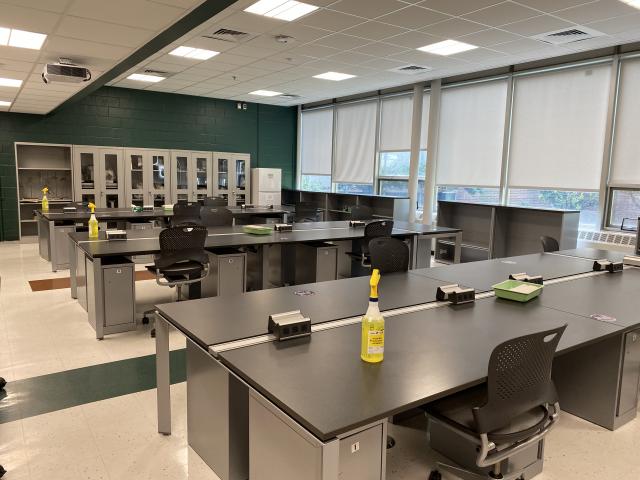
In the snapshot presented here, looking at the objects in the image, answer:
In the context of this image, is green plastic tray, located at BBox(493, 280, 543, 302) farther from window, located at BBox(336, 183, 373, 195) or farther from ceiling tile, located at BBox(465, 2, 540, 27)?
window, located at BBox(336, 183, 373, 195)

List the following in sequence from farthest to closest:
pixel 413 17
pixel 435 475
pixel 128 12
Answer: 1. pixel 413 17
2. pixel 128 12
3. pixel 435 475

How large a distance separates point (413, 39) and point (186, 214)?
369cm

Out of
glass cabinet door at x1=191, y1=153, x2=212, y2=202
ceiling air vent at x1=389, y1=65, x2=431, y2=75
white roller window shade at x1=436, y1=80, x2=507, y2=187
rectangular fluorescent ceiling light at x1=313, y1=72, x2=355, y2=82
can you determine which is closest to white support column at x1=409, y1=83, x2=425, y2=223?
white roller window shade at x1=436, y1=80, x2=507, y2=187

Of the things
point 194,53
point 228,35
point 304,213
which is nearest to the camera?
point 228,35

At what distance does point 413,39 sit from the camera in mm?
5672

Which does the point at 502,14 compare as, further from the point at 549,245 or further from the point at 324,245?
the point at 324,245

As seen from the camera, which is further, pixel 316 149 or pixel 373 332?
pixel 316 149

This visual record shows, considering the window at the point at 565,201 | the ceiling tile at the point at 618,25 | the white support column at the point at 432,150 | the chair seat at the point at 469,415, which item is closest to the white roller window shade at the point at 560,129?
the window at the point at 565,201

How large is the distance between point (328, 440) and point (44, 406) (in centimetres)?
229

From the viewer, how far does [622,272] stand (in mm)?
3715

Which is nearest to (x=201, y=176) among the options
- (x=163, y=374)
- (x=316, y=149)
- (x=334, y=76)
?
(x=316, y=149)

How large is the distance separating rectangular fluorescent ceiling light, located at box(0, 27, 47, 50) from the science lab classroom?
3 centimetres

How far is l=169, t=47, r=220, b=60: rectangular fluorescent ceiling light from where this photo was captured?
6.41m

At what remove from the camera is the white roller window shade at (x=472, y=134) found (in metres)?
7.75
